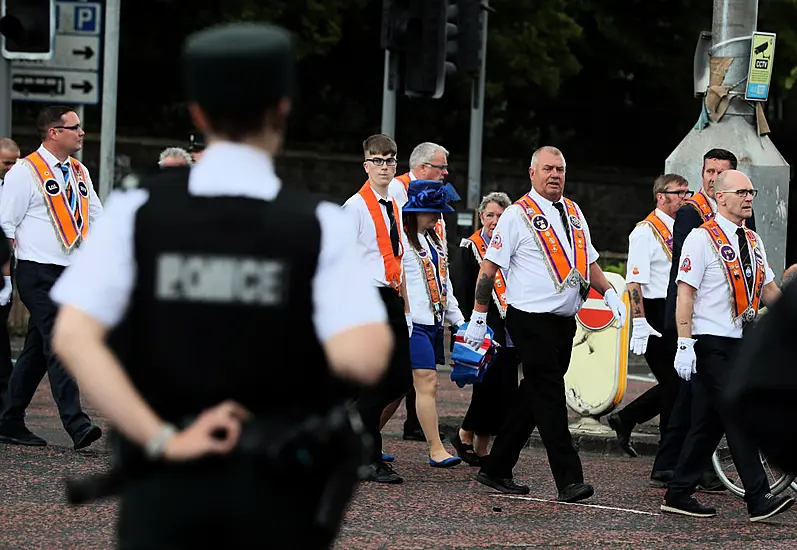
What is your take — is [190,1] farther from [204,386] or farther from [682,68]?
[204,386]

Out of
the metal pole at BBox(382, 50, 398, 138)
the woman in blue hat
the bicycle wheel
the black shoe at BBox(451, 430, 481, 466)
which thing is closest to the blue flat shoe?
the woman in blue hat

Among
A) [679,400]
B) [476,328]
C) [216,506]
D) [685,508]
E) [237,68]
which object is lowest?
[685,508]

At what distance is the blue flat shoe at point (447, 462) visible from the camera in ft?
31.3

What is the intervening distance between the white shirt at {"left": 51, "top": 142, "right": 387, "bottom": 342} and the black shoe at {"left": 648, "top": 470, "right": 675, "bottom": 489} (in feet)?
20.8

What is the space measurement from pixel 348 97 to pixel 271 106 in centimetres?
3096

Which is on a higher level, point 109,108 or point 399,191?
point 109,108

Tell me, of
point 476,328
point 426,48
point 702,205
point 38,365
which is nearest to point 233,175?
point 476,328

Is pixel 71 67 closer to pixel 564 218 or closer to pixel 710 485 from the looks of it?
pixel 564 218

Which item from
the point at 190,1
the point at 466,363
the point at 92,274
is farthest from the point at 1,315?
the point at 190,1

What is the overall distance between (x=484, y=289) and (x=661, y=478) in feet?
4.94

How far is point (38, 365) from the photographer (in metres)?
9.66

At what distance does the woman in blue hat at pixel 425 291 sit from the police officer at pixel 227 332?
6.40 meters

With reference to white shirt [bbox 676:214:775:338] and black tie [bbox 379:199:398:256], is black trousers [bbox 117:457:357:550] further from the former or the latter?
black tie [bbox 379:199:398:256]

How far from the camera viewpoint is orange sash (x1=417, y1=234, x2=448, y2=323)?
31.7 feet
